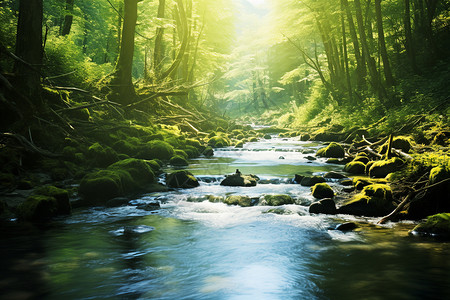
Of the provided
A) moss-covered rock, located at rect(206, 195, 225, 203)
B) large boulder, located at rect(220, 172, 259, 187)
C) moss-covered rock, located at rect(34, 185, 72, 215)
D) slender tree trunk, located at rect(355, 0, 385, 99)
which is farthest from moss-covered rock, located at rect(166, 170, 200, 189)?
slender tree trunk, located at rect(355, 0, 385, 99)

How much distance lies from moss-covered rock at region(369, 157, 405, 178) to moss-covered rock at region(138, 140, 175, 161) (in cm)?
717

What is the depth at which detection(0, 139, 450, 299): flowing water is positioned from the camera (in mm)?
3412

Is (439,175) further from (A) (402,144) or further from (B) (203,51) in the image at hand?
(B) (203,51)

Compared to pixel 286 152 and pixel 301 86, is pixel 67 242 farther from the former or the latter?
pixel 301 86

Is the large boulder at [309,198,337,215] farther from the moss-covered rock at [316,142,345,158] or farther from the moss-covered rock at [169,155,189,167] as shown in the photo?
the moss-covered rock at [316,142,345,158]

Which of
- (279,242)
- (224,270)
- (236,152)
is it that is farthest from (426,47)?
(224,270)

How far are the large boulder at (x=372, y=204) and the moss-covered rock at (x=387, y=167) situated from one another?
2215 millimetres

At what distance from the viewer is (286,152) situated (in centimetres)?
1520

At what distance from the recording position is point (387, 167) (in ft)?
26.0

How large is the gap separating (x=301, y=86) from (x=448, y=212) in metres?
39.1

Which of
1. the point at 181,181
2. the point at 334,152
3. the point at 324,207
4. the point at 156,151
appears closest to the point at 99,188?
the point at 181,181

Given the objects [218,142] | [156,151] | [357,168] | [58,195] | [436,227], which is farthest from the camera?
[218,142]

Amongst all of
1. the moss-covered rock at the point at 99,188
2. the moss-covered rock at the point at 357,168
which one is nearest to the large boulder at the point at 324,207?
the moss-covered rock at the point at 357,168

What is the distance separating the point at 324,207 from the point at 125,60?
31.8ft
